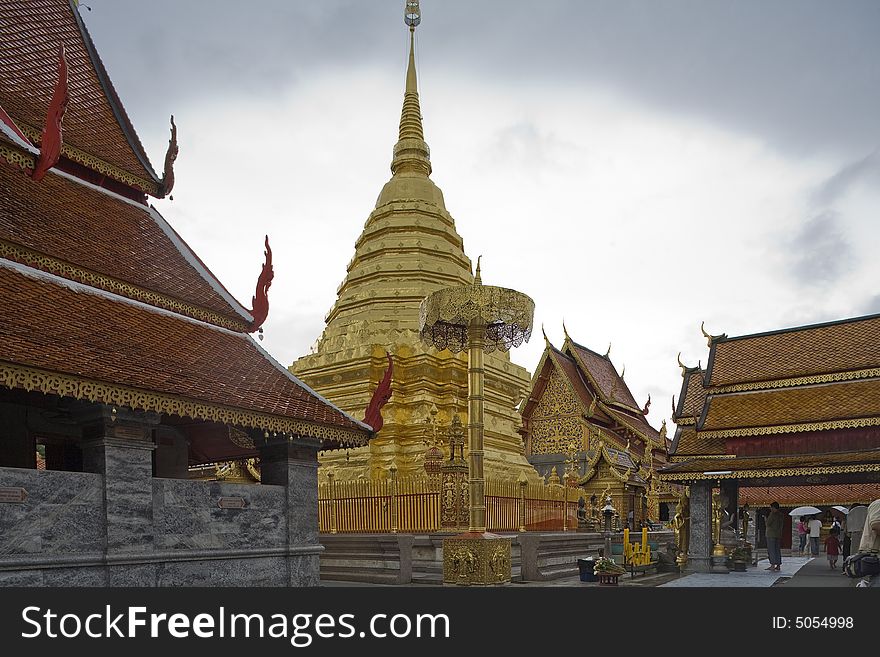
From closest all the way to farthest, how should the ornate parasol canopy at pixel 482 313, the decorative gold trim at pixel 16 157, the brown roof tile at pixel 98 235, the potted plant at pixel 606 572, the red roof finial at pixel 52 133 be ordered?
1. the red roof finial at pixel 52 133
2. the decorative gold trim at pixel 16 157
3. the brown roof tile at pixel 98 235
4. the ornate parasol canopy at pixel 482 313
5. the potted plant at pixel 606 572

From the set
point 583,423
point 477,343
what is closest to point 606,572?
point 477,343

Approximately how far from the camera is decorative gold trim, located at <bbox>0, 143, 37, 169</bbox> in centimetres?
884

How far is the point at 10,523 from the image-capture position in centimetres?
744

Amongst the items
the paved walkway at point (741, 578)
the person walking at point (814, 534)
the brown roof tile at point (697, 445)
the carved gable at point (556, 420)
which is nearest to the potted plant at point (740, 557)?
the paved walkway at point (741, 578)

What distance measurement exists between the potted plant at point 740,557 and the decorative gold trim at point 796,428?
8.68 feet

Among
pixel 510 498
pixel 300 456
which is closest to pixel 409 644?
pixel 300 456

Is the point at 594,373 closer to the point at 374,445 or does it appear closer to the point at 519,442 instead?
the point at 519,442

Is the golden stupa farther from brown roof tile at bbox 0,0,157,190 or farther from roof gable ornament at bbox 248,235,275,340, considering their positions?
brown roof tile at bbox 0,0,157,190

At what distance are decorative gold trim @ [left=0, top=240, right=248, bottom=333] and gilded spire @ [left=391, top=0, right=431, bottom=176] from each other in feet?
47.4

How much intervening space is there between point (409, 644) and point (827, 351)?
49.2 feet

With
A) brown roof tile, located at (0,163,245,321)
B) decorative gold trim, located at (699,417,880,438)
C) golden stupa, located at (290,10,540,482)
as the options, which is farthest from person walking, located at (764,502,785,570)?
brown roof tile, located at (0,163,245,321)

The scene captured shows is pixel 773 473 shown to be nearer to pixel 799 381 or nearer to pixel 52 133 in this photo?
pixel 799 381

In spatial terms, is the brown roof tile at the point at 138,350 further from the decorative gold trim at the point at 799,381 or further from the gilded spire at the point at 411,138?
the gilded spire at the point at 411,138

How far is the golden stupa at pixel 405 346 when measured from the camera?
1972cm
